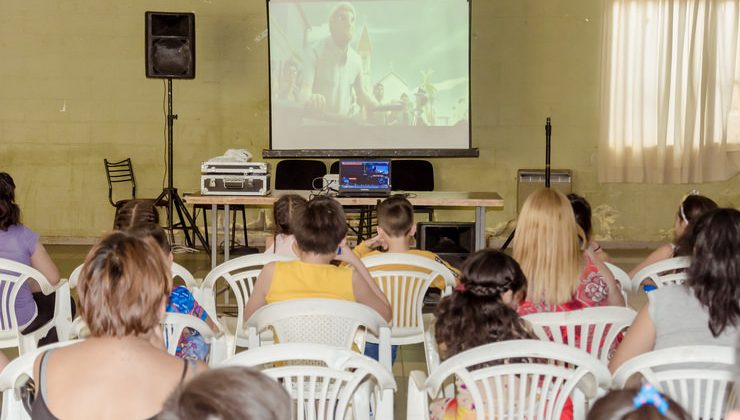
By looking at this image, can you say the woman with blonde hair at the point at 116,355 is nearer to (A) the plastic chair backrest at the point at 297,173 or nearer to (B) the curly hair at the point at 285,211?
(B) the curly hair at the point at 285,211

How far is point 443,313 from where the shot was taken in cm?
249

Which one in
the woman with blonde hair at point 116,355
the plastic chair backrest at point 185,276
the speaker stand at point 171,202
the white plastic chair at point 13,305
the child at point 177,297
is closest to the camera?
the woman with blonde hair at point 116,355

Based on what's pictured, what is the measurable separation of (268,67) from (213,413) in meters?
7.97

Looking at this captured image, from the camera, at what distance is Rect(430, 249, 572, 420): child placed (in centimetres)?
242

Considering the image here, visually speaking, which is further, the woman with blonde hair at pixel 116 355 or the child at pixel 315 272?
the child at pixel 315 272

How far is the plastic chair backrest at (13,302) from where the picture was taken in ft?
12.1

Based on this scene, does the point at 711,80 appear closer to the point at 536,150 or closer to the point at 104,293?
the point at 536,150

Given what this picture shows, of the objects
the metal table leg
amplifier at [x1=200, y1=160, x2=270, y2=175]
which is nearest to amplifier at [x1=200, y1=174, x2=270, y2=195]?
amplifier at [x1=200, y1=160, x2=270, y2=175]

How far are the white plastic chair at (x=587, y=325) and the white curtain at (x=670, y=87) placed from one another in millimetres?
6373

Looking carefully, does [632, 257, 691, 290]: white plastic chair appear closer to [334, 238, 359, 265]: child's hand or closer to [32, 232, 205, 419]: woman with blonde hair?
[334, 238, 359, 265]: child's hand

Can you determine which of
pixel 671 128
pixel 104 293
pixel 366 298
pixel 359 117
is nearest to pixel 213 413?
pixel 104 293

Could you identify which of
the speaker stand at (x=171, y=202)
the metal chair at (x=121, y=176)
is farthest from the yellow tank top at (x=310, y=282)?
the metal chair at (x=121, y=176)

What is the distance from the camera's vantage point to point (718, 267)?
243 centimetres

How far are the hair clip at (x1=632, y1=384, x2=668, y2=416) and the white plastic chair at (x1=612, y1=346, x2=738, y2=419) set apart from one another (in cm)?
87
